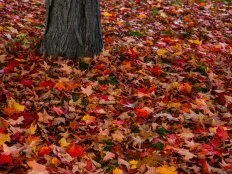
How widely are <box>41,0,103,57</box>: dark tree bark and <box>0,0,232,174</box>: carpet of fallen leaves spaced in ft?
0.52

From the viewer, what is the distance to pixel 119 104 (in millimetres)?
4230

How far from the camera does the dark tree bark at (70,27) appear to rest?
4.94 metres

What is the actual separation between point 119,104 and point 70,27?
1.37 m

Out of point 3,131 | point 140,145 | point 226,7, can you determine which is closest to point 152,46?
point 140,145

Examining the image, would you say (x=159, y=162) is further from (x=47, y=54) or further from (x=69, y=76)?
(x=47, y=54)

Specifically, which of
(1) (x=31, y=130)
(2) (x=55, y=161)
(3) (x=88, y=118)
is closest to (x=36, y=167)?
(2) (x=55, y=161)

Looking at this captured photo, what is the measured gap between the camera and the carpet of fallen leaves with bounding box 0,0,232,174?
3336 mm

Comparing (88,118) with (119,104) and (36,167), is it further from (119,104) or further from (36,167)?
(36,167)

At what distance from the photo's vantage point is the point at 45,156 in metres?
3.25

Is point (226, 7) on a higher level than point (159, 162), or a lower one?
higher

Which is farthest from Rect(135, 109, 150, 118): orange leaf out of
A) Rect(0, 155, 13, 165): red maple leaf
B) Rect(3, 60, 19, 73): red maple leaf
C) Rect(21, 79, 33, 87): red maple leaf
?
Rect(3, 60, 19, 73): red maple leaf

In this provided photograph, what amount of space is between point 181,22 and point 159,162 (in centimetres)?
443

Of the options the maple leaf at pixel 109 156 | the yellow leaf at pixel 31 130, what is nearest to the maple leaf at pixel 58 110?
the yellow leaf at pixel 31 130

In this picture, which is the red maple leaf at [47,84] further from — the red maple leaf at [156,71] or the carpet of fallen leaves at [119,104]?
the red maple leaf at [156,71]
